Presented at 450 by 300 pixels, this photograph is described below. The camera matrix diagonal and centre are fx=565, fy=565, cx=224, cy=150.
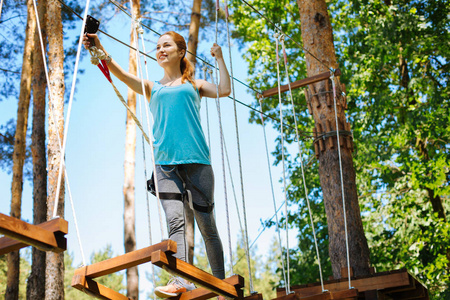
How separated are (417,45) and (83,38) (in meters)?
7.29

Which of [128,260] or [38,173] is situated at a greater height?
[38,173]

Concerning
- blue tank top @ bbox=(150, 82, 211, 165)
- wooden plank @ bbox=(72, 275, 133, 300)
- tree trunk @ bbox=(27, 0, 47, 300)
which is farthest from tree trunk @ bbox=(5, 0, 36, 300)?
blue tank top @ bbox=(150, 82, 211, 165)

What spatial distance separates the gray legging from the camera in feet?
8.10

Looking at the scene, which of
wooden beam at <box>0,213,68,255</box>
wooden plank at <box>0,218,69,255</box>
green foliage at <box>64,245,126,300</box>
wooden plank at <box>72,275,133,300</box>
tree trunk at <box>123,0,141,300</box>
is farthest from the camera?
green foliage at <box>64,245,126,300</box>

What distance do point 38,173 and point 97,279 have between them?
16806 millimetres

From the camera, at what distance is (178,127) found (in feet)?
8.54

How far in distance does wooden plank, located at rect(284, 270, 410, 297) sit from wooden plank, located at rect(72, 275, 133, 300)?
1475mm

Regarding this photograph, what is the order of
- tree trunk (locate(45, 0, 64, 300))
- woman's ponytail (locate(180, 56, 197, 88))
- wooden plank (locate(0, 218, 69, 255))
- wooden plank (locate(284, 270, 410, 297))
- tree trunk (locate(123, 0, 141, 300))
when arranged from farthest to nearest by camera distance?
1. tree trunk (locate(123, 0, 141, 300))
2. tree trunk (locate(45, 0, 64, 300))
3. wooden plank (locate(284, 270, 410, 297))
4. woman's ponytail (locate(180, 56, 197, 88))
5. wooden plank (locate(0, 218, 69, 255))

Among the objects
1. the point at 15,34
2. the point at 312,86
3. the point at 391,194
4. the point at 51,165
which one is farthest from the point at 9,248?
the point at 15,34

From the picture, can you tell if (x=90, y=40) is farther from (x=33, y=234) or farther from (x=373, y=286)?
(x=373, y=286)

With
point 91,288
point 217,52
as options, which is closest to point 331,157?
point 217,52

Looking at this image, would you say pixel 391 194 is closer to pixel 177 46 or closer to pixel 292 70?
pixel 292 70

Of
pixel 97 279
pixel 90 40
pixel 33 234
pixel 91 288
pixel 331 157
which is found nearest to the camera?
pixel 33 234

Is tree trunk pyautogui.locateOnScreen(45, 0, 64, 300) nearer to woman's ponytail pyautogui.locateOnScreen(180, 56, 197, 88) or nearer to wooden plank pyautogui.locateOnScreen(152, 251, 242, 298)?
woman's ponytail pyautogui.locateOnScreen(180, 56, 197, 88)
